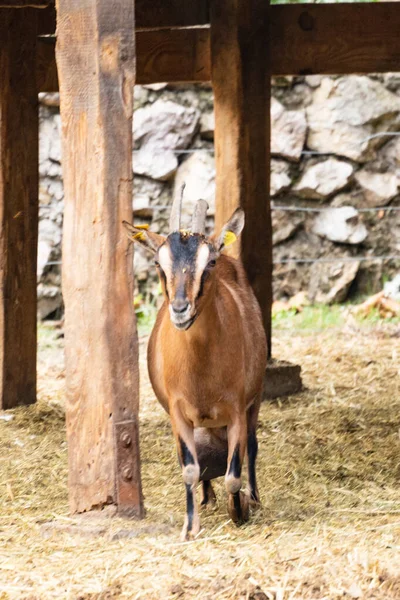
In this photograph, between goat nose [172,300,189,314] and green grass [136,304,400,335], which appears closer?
goat nose [172,300,189,314]

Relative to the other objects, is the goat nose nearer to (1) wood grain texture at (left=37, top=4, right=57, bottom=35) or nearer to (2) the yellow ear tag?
(2) the yellow ear tag

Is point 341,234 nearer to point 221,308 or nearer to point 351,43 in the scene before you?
point 351,43

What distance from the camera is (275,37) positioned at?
26.5ft

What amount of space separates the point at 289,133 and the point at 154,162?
1599 mm

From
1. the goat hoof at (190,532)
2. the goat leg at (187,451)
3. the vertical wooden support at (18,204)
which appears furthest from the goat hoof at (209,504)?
the vertical wooden support at (18,204)

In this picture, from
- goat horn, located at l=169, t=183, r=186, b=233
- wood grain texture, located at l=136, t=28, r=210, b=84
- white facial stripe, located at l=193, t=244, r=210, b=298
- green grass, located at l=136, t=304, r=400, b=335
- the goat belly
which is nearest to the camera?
white facial stripe, located at l=193, t=244, r=210, b=298

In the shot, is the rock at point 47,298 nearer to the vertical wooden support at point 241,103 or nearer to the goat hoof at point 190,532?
the vertical wooden support at point 241,103

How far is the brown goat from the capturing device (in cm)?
516

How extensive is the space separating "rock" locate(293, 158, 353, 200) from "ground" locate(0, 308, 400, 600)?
3355mm

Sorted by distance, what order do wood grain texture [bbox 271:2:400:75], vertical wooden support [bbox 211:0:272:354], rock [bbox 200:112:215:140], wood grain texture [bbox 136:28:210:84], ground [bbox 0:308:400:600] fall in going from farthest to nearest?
rock [bbox 200:112:215:140]
wood grain texture [bbox 136:28:210:84]
wood grain texture [bbox 271:2:400:75]
vertical wooden support [bbox 211:0:272:354]
ground [bbox 0:308:400:600]

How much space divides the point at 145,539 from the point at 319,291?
8.12m

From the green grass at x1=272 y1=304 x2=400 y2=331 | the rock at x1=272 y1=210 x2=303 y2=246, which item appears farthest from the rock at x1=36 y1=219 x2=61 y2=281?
the green grass at x1=272 y1=304 x2=400 y2=331

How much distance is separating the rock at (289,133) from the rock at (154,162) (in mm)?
1196

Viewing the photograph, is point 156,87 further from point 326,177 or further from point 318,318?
point 318,318
